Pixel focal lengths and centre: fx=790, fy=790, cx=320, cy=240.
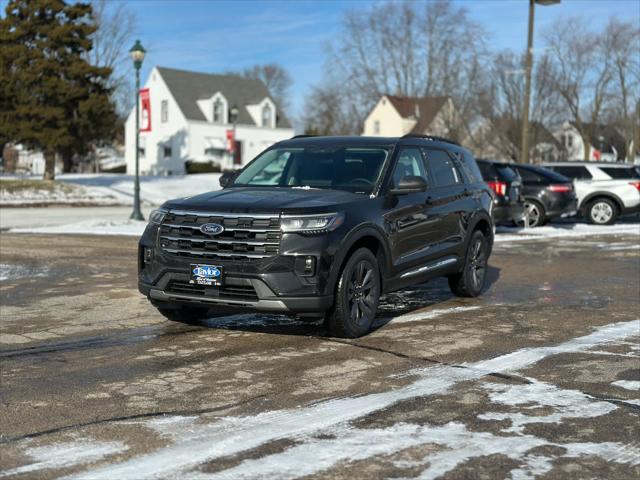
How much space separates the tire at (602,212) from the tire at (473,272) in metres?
12.6

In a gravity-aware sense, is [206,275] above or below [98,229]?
above

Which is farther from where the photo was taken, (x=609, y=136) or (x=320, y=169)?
(x=609, y=136)

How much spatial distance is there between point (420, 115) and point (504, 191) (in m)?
38.8

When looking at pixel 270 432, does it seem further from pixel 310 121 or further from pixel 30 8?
pixel 310 121

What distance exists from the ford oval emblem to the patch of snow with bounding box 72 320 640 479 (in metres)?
1.92

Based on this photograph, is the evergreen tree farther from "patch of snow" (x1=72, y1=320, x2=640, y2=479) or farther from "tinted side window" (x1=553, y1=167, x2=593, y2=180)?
"patch of snow" (x1=72, y1=320, x2=640, y2=479)

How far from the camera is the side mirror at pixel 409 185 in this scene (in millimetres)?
7207

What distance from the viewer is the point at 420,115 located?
180ft

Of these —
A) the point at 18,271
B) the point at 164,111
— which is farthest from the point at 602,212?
the point at 164,111

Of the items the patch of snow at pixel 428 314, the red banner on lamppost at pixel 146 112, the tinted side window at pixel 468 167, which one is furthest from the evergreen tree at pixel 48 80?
the patch of snow at pixel 428 314

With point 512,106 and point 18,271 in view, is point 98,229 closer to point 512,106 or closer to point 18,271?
point 18,271

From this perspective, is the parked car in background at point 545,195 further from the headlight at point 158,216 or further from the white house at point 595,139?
the white house at point 595,139

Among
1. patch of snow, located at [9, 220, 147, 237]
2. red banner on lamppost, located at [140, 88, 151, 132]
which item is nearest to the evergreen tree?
red banner on lamppost, located at [140, 88, 151, 132]

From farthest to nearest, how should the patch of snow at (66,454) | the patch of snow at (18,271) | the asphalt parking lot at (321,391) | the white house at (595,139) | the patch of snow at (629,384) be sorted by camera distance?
the white house at (595,139) < the patch of snow at (18,271) < the patch of snow at (629,384) < the asphalt parking lot at (321,391) < the patch of snow at (66,454)
